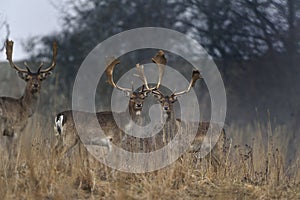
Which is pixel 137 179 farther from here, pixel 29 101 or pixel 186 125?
pixel 29 101

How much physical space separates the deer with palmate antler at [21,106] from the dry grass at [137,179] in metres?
2.25

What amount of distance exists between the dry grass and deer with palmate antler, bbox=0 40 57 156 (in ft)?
7.40

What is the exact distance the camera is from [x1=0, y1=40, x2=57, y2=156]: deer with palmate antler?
35.6ft

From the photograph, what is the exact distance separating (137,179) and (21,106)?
414 cm

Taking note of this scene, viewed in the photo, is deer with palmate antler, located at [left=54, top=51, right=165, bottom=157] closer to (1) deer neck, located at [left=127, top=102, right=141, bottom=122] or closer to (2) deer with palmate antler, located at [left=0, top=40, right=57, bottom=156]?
(1) deer neck, located at [left=127, top=102, right=141, bottom=122]

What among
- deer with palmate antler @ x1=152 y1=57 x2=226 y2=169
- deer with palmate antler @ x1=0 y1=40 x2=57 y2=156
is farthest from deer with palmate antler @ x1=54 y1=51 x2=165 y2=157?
deer with palmate antler @ x1=0 y1=40 x2=57 y2=156

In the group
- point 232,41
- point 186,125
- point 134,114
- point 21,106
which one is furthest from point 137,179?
point 232,41

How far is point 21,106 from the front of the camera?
36.8 ft

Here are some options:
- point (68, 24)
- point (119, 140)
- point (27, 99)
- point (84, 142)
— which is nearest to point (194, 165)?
point (119, 140)

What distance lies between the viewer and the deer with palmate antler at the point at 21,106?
10.9 m

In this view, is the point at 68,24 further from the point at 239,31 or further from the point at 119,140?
the point at 119,140

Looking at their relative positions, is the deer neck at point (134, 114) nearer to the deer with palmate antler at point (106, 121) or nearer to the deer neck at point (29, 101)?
the deer with palmate antler at point (106, 121)

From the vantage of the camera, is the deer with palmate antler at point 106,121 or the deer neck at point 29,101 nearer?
the deer with palmate antler at point 106,121

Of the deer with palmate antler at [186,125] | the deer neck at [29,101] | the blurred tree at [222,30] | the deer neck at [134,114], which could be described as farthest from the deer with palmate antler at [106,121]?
the blurred tree at [222,30]
